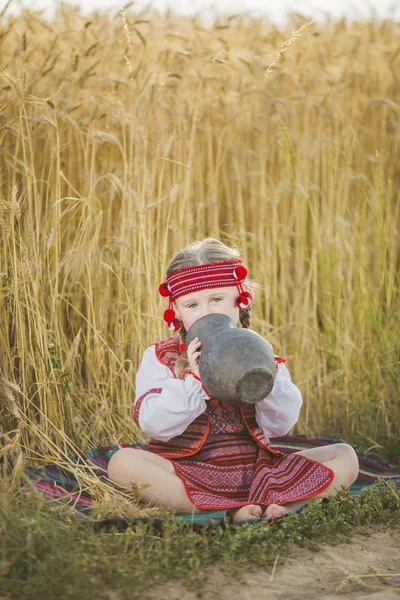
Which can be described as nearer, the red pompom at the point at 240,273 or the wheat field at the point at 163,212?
the red pompom at the point at 240,273

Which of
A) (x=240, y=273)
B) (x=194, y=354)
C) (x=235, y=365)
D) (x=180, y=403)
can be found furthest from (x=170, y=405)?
(x=240, y=273)

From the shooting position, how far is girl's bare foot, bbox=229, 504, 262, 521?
2849 millimetres

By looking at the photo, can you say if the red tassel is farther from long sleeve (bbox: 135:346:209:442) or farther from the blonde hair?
long sleeve (bbox: 135:346:209:442)

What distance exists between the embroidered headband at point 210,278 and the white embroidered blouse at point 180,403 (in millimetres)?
303

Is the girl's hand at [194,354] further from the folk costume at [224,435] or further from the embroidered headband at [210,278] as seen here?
the embroidered headband at [210,278]

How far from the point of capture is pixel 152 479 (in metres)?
2.93

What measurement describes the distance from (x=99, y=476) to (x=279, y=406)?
81 centimetres

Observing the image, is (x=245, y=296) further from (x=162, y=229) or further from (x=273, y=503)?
(x=162, y=229)

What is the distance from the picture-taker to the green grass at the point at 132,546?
7.05 ft

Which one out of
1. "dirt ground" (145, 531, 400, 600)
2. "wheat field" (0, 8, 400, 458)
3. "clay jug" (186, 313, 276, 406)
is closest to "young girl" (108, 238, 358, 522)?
"clay jug" (186, 313, 276, 406)

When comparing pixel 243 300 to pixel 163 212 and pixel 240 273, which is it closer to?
pixel 240 273

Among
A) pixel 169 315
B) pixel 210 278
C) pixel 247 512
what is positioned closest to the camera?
pixel 247 512

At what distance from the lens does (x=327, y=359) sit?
4.64 metres

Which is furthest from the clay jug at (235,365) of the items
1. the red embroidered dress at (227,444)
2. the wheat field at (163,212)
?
the wheat field at (163,212)
